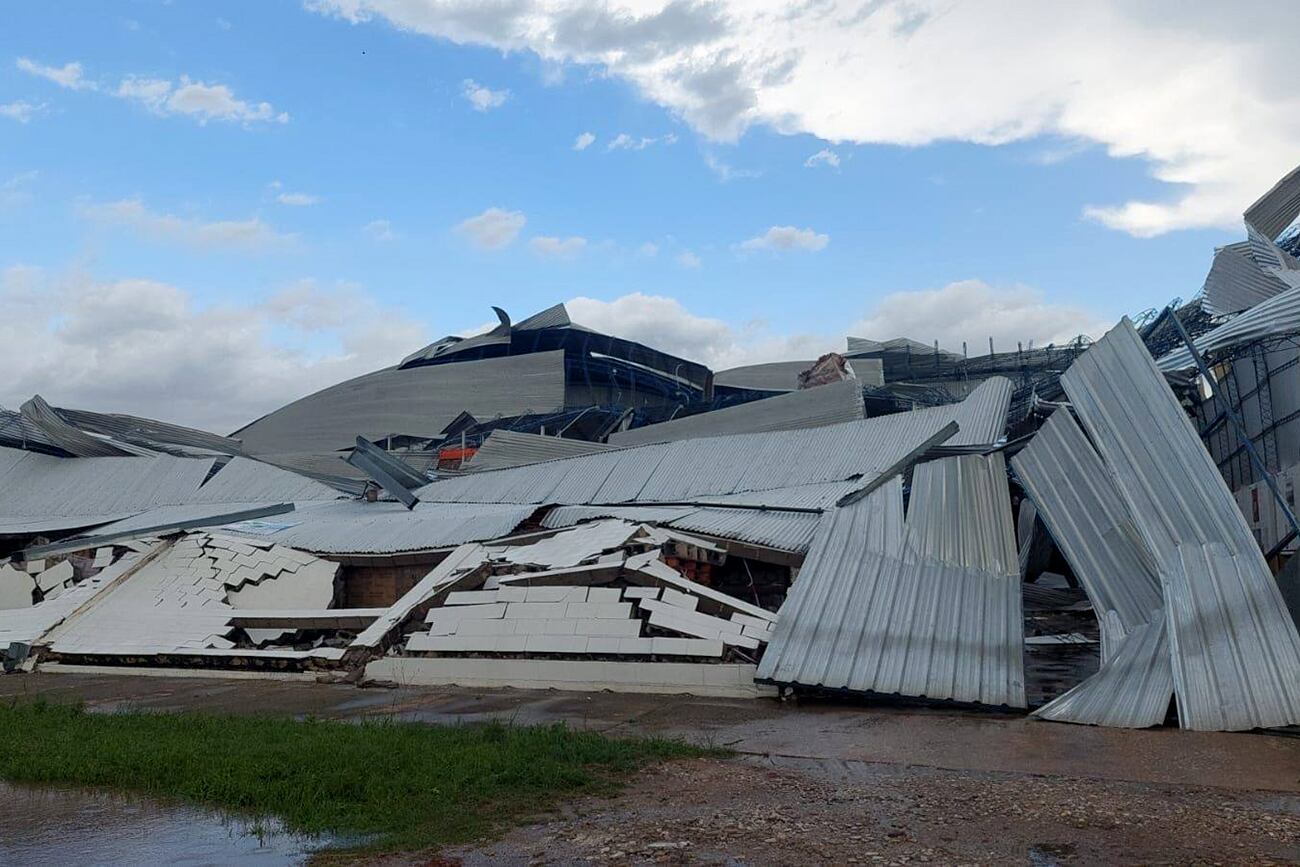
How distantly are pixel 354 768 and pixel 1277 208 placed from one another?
58.7 feet

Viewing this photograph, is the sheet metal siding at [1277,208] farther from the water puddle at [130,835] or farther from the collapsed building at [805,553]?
the water puddle at [130,835]

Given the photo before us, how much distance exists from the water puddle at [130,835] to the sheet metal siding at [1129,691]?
686 cm

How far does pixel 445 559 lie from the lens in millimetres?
17672

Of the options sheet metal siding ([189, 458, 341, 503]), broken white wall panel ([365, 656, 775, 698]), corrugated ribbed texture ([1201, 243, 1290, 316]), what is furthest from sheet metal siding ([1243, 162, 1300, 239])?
sheet metal siding ([189, 458, 341, 503])

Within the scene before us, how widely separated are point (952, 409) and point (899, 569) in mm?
8267

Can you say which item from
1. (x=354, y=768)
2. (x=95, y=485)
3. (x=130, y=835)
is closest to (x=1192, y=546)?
(x=354, y=768)

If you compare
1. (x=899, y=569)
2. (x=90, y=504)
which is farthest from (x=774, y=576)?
(x=90, y=504)

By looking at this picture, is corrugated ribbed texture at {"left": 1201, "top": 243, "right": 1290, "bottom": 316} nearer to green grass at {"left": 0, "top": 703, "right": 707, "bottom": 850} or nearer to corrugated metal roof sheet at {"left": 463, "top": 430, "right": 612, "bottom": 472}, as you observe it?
green grass at {"left": 0, "top": 703, "right": 707, "bottom": 850}

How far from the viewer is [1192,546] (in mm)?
10195

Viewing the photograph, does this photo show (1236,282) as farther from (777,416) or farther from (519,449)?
(519,449)

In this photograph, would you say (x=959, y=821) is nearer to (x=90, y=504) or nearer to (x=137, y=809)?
(x=137, y=809)

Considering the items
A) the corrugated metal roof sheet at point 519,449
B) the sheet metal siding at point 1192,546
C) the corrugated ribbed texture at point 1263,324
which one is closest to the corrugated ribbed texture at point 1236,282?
the corrugated ribbed texture at point 1263,324

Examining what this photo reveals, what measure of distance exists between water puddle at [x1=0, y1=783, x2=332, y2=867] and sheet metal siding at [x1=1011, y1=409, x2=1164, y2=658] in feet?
26.3

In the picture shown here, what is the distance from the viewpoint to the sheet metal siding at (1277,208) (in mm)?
17812
